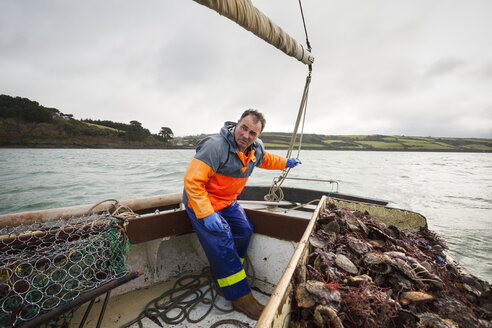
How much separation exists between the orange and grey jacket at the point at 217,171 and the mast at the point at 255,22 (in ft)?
3.62

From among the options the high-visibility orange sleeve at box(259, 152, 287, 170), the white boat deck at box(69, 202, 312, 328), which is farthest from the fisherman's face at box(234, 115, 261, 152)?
the white boat deck at box(69, 202, 312, 328)

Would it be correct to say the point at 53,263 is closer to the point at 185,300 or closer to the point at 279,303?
the point at 185,300

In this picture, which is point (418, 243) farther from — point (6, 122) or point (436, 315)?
point (6, 122)

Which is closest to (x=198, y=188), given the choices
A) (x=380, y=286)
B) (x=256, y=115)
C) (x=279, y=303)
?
(x=256, y=115)

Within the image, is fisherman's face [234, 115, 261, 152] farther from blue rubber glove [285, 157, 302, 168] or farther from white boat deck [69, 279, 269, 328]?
white boat deck [69, 279, 269, 328]

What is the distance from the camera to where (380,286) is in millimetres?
1488

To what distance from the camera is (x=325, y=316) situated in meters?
1.19

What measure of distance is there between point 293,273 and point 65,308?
5.11 feet

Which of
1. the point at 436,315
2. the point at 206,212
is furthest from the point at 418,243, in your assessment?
the point at 206,212

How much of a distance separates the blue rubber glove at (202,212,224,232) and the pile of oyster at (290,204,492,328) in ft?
→ 3.20

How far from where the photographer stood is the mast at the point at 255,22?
143cm

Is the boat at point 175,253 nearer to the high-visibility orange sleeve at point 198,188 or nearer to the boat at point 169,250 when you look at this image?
the boat at point 169,250

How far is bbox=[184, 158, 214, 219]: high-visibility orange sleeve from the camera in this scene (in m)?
2.09

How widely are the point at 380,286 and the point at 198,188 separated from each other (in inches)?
70.5
